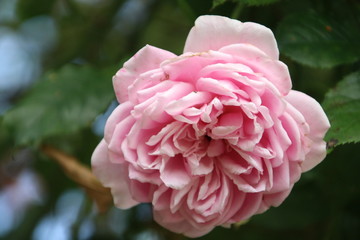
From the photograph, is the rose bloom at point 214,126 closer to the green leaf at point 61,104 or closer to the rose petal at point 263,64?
the rose petal at point 263,64

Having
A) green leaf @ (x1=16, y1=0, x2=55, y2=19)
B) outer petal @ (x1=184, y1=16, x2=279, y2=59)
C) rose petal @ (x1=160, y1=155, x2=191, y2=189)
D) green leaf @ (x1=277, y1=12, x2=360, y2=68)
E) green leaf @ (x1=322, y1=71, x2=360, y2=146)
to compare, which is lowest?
green leaf @ (x1=16, y1=0, x2=55, y2=19)

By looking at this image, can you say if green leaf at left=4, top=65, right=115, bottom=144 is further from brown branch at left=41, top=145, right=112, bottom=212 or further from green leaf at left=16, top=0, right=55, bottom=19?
green leaf at left=16, top=0, right=55, bottom=19

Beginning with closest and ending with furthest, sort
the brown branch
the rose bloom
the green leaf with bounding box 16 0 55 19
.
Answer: the rose bloom, the brown branch, the green leaf with bounding box 16 0 55 19

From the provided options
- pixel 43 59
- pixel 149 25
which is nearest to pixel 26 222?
pixel 43 59

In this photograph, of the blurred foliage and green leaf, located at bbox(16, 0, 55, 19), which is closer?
the blurred foliage

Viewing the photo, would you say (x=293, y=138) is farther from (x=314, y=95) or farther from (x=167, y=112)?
(x=314, y=95)

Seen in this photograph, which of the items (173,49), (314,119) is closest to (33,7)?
(173,49)

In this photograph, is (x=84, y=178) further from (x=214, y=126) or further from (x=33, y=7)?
(x=33, y=7)

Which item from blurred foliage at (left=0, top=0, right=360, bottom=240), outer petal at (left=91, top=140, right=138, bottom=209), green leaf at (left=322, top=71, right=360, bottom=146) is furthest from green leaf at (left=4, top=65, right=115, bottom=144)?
green leaf at (left=322, top=71, right=360, bottom=146)
